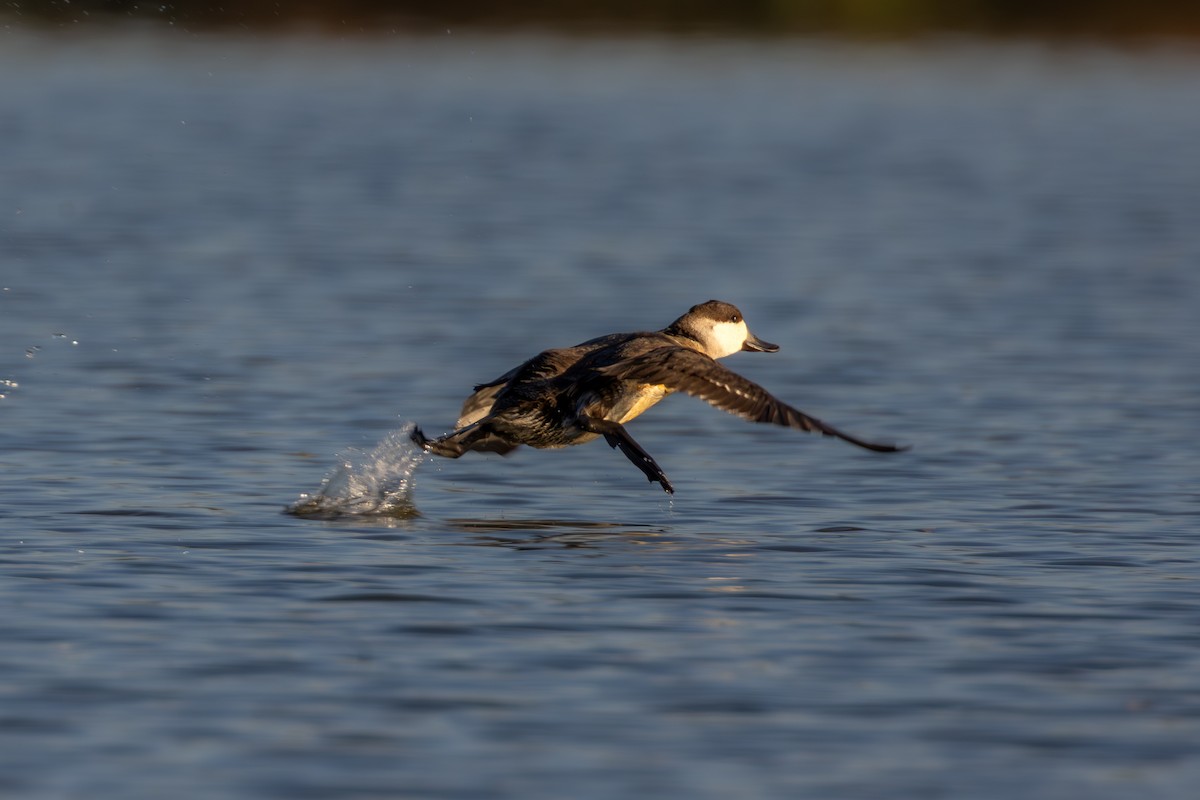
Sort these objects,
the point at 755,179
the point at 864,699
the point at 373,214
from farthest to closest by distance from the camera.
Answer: the point at 755,179, the point at 373,214, the point at 864,699

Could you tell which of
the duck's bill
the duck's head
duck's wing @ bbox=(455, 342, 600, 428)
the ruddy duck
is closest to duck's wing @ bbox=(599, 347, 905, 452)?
the ruddy duck

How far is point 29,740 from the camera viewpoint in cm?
620

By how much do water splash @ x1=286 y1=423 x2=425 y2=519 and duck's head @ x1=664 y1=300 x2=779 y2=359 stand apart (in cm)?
145

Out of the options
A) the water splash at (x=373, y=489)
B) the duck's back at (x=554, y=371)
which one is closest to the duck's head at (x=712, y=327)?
the duck's back at (x=554, y=371)

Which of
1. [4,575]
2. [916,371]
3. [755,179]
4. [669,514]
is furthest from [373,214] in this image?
[4,575]

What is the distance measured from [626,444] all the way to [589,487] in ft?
6.11

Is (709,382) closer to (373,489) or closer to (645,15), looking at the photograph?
(373,489)

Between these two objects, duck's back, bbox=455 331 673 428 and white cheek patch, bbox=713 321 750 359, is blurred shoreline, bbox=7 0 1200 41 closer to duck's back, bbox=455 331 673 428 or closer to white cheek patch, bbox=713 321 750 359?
white cheek patch, bbox=713 321 750 359

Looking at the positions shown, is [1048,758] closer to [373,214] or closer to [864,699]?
[864,699]

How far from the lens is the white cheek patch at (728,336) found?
10.2 m

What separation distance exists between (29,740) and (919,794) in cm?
266

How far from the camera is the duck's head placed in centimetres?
1018

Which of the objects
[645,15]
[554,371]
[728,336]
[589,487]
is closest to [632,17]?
[645,15]

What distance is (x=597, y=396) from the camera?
9258mm
